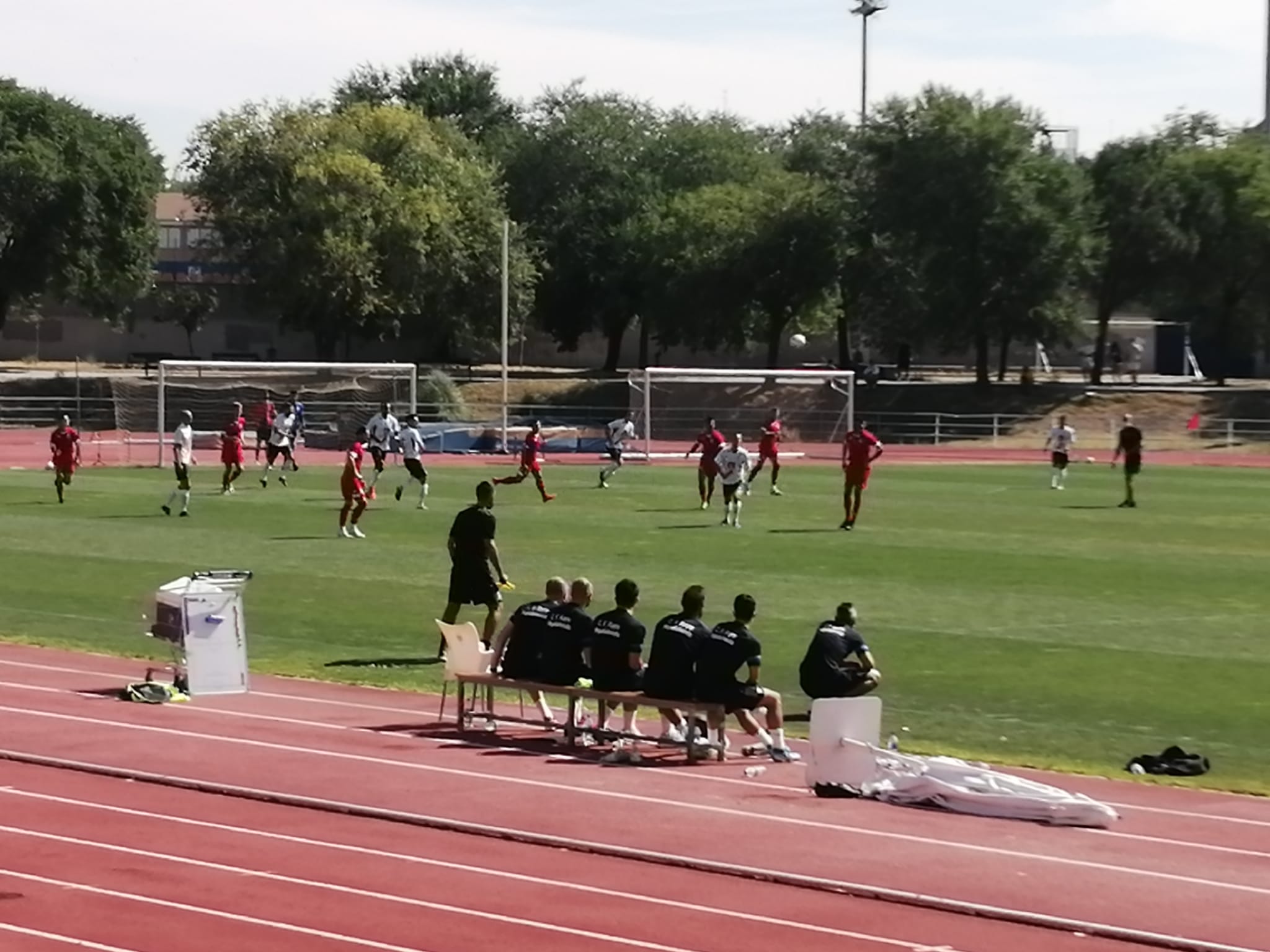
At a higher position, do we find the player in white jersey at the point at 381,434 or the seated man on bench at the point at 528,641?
the player in white jersey at the point at 381,434

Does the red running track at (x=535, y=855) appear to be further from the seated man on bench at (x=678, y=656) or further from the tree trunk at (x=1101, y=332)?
the tree trunk at (x=1101, y=332)

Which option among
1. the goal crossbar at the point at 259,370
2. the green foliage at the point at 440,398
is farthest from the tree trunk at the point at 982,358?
the goal crossbar at the point at 259,370

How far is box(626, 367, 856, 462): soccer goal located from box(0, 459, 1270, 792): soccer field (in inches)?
696

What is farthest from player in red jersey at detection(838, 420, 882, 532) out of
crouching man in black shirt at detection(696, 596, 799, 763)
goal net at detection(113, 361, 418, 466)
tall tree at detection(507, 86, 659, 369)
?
tall tree at detection(507, 86, 659, 369)

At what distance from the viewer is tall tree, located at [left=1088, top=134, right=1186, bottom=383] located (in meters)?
80.6

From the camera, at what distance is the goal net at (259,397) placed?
64.8 m

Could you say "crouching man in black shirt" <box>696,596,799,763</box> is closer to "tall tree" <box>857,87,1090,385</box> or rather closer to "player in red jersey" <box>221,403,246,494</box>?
"player in red jersey" <box>221,403,246,494</box>

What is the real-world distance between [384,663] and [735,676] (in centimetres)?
629

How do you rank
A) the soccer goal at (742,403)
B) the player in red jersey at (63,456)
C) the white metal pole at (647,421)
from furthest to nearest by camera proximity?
1. the soccer goal at (742,403)
2. the white metal pole at (647,421)
3. the player in red jersey at (63,456)

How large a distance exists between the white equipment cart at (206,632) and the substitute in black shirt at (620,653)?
415 cm

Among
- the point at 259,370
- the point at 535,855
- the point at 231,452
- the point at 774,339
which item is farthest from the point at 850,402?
the point at 535,855

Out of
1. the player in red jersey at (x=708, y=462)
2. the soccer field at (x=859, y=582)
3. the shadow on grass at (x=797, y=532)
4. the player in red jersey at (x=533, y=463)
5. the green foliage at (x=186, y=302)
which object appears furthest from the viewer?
the green foliage at (x=186, y=302)

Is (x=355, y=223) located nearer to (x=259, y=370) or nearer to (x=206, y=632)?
(x=259, y=370)

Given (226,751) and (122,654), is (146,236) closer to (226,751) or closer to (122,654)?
(122,654)
